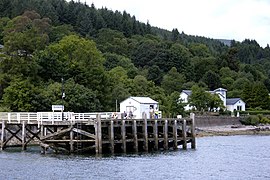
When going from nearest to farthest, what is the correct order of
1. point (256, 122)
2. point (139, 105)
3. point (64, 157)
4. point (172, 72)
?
point (64, 157) < point (139, 105) < point (256, 122) < point (172, 72)

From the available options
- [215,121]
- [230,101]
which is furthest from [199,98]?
[230,101]

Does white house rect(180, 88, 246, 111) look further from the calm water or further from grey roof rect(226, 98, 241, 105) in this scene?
the calm water

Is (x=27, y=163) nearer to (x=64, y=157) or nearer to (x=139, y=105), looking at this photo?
(x=64, y=157)

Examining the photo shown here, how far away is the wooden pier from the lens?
53.3 meters

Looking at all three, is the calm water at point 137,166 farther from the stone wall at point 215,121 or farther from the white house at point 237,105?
the white house at point 237,105

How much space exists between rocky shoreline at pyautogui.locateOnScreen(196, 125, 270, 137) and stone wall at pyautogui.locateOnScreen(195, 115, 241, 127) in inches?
64.5

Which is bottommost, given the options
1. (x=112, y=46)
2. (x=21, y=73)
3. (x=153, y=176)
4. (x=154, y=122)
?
(x=153, y=176)

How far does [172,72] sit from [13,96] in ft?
300

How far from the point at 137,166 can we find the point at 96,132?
23.2ft

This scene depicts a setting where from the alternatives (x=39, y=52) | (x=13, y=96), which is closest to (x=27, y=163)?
(x=13, y=96)

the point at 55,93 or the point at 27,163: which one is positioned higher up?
the point at 55,93

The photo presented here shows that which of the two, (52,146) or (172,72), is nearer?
(52,146)

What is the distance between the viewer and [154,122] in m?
57.8

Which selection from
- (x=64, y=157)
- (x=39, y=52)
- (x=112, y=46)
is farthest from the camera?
(x=112, y=46)
